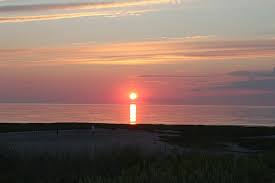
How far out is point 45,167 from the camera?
1536cm

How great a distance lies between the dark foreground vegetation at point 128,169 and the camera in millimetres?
12258

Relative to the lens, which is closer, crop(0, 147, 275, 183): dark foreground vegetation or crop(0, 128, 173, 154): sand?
crop(0, 147, 275, 183): dark foreground vegetation

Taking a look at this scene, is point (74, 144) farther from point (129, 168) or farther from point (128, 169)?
point (128, 169)

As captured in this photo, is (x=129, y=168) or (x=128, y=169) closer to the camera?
(x=128, y=169)

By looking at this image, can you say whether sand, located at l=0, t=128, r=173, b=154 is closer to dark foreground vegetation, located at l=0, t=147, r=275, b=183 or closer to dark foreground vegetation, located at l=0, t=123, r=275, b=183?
dark foreground vegetation, located at l=0, t=123, r=275, b=183

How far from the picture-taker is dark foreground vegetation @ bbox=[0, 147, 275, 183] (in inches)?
483

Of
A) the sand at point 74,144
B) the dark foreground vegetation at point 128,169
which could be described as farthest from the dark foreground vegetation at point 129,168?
the sand at point 74,144

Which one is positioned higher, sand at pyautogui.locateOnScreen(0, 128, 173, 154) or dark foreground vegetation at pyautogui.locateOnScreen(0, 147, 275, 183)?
sand at pyautogui.locateOnScreen(0, 128, 173, 154)

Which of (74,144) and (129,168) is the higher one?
(74,144)

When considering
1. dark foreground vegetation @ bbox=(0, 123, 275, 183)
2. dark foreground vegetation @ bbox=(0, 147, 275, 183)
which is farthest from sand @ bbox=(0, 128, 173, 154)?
dark foreground vegetation @ bbox=(0, 147, 275, 183)

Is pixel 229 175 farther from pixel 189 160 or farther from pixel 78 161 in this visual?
pixel 78 161

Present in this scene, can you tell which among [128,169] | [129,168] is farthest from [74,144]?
[128,169]

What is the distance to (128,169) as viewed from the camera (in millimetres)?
13922

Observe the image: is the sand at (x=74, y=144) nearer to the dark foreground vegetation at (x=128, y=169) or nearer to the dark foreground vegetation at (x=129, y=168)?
the dark foreground vegetation at (x=129, y=168)
